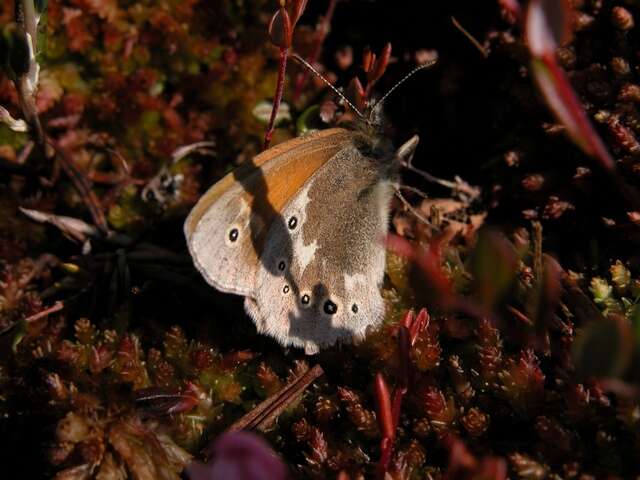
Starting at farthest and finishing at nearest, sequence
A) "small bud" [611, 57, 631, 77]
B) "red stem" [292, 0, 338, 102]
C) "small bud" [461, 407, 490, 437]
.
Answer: "red stem" [292, 0, 338, 102]
"small bud" [611, 57, 631, 77]
"small bud" [461, 407, 490, 437]

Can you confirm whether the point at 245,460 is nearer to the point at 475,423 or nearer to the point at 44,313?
the point at 475,423

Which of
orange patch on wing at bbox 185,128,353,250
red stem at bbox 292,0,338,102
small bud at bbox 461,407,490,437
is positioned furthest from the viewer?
red stem at bbox 292,0,338,102

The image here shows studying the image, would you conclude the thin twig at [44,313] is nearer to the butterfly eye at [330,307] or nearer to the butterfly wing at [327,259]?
the butterfly wing at [327,259]

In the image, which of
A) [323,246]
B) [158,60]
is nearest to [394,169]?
[323,246]

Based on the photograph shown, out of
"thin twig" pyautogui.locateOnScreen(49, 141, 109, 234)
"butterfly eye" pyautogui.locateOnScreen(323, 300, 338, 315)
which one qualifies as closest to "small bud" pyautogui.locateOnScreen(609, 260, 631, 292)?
"butterfly eye" pyautogui.locateOnScreen(323, 300, 338, 315)

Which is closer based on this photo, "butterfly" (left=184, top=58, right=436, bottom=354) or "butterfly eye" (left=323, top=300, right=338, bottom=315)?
"butterfly" (left=184, top=58, right=436, bottom=354)

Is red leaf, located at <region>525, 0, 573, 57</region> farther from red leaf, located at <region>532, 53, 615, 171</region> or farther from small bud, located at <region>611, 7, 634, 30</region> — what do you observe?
small bud, located at <region>611, 7, 634, 30</region>

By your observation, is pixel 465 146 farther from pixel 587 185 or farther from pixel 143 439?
pixel 143 439
